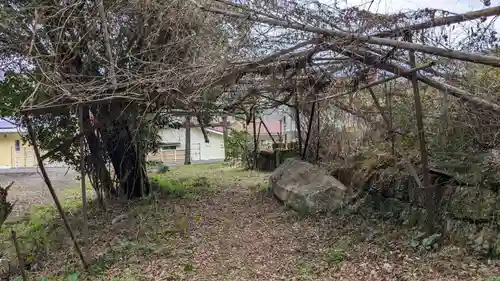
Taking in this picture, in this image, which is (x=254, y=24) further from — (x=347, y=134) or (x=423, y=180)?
(x=347, y=134)

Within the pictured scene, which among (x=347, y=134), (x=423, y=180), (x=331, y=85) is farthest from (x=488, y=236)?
(x=347, y=134)

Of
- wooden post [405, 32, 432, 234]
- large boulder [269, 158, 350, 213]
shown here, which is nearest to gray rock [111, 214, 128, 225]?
large boulder [269, 158, 350, 213]

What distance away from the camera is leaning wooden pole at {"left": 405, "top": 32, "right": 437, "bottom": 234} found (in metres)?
4.24

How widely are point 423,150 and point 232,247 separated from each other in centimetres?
276

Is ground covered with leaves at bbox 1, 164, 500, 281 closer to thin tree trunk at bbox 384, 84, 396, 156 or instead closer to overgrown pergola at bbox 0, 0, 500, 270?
overgrown pergola at bbox 0, 0, 500, 270

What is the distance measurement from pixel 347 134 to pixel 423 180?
122 inches

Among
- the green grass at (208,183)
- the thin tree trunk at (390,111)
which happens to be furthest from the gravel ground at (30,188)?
the thin tree trunk at (390,111)

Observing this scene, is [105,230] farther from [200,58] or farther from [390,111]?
[390,111]

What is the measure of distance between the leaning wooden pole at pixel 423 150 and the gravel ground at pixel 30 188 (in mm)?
6819

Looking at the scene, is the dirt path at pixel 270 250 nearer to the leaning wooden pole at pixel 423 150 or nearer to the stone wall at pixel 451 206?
the stone wall at pixel 451 206

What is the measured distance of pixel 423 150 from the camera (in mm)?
4336

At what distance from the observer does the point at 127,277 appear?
4562 mm

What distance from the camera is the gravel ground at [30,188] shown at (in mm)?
9680

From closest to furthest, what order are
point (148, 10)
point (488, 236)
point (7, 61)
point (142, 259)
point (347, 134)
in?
point (488, 236) → point (142, 259) → point (148, 10) → point (7, 61) → point (347, 134)
